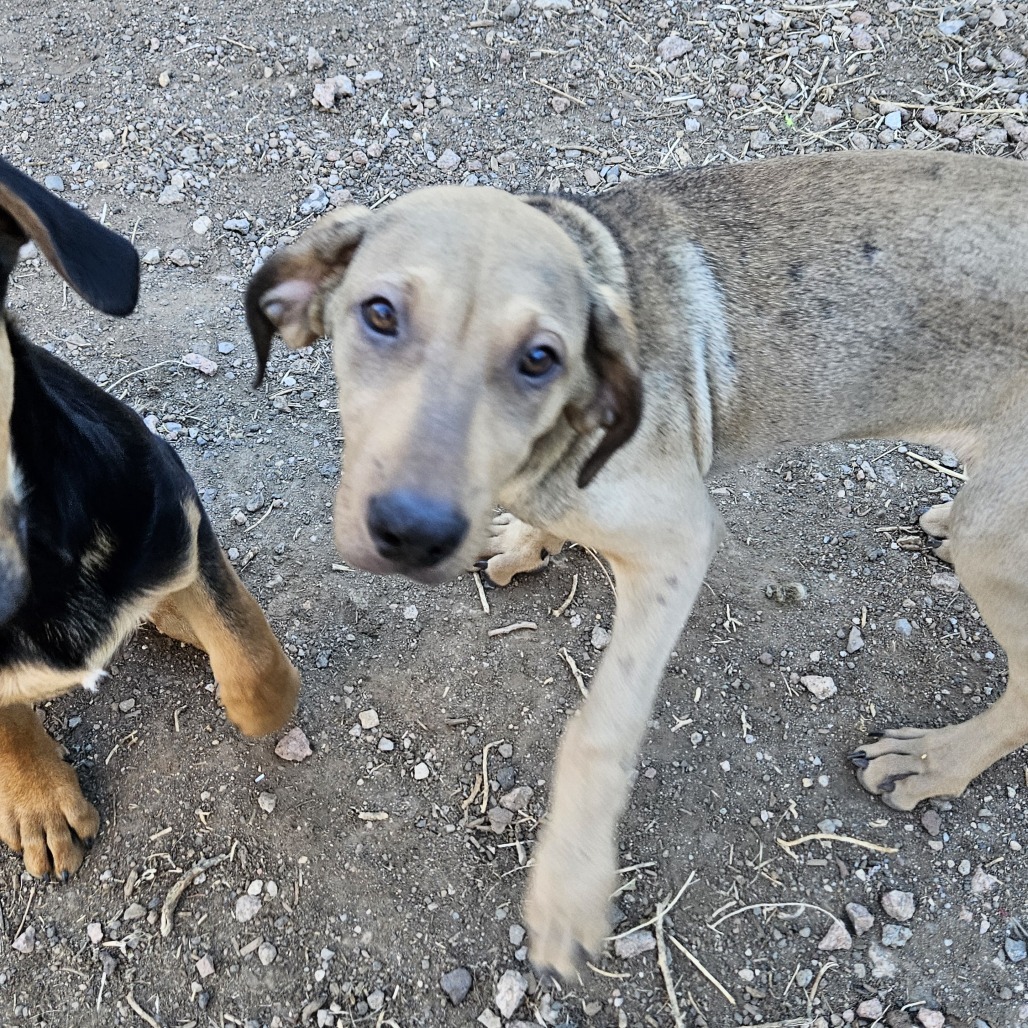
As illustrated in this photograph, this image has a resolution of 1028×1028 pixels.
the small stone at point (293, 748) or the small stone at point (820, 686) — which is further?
the small stone at point (820, 686)

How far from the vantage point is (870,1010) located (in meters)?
3.24

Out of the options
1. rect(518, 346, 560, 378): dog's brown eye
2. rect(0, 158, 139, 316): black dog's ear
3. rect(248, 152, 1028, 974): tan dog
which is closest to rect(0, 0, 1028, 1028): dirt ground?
rect(248, 152, 1028, 974): tan dog

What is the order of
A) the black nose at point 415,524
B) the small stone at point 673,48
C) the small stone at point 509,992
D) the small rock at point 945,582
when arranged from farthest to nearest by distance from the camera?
the small stone at point 673,48 → the small rock at point 945,582 → the small stone at point 509,992 → the black nose at point 415,524

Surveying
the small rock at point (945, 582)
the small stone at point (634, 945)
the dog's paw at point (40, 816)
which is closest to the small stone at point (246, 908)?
the dog's paw at point (40, 816)

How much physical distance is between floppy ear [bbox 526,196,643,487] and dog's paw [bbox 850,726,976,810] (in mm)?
1859

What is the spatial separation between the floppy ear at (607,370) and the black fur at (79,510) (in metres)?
1.32

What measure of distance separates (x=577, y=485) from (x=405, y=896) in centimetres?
172

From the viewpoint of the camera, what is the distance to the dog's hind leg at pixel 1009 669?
306 centimetres

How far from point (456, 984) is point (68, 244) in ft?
8.63

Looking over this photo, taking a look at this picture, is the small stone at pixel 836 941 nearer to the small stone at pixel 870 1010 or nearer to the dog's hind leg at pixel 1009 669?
the small stone at pixel 870 1010

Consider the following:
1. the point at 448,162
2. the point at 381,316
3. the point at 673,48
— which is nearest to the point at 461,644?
the point at 381,316

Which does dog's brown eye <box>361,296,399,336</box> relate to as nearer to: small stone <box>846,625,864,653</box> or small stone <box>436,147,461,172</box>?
small stone <box>846,625,864,653</box>

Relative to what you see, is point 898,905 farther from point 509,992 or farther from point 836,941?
point 509,992

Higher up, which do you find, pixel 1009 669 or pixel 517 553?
pixel 517 553
